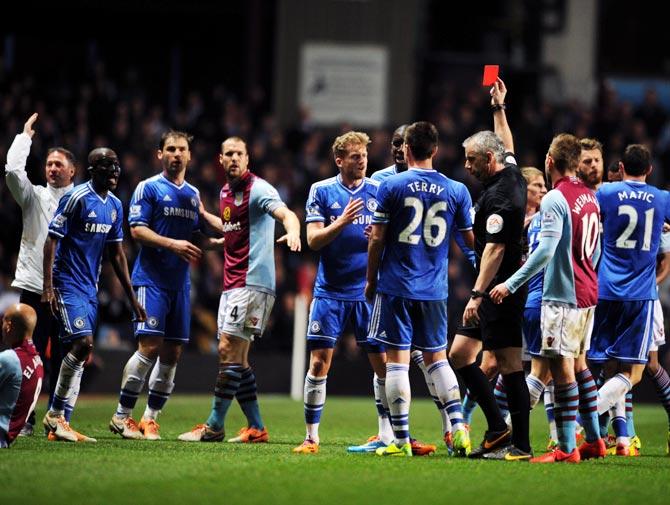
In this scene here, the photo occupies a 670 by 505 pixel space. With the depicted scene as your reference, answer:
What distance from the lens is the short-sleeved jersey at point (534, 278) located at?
35.1 feet

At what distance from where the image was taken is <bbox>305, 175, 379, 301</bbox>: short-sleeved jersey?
405 inches

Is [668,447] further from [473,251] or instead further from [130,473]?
[130,473]

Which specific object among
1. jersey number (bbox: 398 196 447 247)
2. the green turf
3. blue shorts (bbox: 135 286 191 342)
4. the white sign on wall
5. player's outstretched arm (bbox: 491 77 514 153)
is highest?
the white sign on wall

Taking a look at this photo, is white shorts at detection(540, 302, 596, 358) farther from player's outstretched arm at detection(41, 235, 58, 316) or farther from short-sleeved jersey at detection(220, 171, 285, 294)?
player's outstretched arm at detection(41, 235, 58, 316)

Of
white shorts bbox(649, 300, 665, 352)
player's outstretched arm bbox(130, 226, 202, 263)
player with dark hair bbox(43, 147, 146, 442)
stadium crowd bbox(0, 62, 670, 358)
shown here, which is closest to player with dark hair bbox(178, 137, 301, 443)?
player's outstretched arm bbox(130, 226, 202, 263)

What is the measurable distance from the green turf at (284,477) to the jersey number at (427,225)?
1633mm

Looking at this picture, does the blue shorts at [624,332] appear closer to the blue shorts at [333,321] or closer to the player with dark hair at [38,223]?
the blue shorts at [333,321]

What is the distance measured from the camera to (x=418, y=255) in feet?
31.2

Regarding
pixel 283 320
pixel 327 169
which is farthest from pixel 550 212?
pixel 327 169

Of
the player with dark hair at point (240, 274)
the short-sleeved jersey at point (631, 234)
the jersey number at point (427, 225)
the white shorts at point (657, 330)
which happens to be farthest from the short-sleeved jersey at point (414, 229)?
the white shorts at point (657, 330)

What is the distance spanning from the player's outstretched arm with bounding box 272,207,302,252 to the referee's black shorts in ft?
4.87

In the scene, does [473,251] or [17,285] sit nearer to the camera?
[473,251]

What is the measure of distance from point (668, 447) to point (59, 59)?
20265 mm

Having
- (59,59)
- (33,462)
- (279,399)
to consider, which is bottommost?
(279,399)
